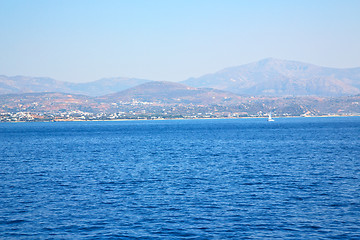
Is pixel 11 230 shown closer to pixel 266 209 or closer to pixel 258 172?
pixel 266 209

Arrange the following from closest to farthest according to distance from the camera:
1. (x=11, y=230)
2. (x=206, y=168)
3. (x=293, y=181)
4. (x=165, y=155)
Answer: (x=11, y=230)
(x=293, y=181)
(x=206, y=168)
(x=165, y=155)

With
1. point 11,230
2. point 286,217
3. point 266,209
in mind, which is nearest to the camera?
point 11,230

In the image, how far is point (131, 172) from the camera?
60375 millimetres

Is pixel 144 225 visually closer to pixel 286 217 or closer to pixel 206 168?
pixel 286 217

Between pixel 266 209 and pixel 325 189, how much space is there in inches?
442

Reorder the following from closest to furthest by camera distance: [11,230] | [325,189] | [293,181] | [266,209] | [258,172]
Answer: [11,230], [266,209], [325,189], [293,181], [258,172]

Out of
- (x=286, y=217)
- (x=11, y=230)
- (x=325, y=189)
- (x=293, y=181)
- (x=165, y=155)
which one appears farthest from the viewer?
(x=165, y=155)

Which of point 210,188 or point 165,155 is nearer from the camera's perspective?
point 210,188

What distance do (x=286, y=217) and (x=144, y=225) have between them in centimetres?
1129

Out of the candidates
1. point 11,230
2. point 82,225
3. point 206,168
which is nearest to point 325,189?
point 206,168

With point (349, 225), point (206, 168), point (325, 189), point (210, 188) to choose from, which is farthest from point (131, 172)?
point (349, 225)

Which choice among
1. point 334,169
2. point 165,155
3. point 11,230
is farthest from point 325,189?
point 165,155

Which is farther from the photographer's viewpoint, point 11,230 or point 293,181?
point 293,181

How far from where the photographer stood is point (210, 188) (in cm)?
4744
